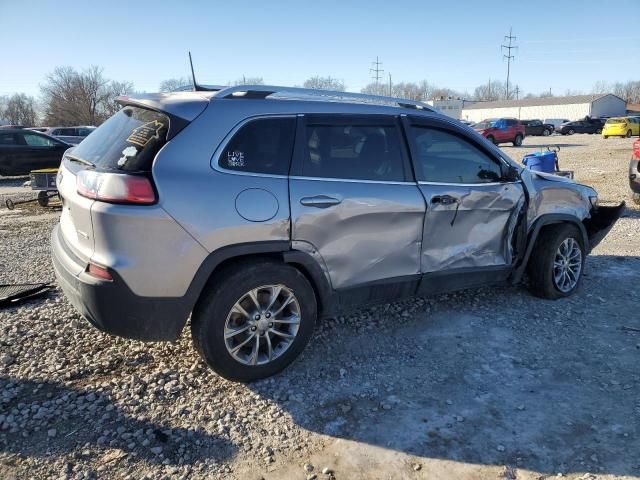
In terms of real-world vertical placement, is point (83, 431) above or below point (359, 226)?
below

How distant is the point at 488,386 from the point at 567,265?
2101 mm

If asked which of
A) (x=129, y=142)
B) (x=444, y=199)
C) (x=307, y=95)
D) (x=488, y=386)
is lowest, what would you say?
(x=488, y=386)

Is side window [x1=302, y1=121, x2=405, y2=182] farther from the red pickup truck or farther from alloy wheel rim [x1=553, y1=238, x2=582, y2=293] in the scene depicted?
the red pickup truck

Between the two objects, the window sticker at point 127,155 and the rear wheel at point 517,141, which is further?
the rear wheel at point 517,141

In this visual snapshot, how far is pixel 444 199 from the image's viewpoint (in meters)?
3.93

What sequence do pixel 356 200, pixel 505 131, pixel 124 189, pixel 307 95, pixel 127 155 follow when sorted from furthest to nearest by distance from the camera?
1. pixel 505 131
2. pixel 307 95
3. pixel 356 200
4. pixel 127 155
5. pixel 124 189

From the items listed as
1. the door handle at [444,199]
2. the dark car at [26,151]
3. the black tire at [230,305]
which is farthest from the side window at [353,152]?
the dark car at [26,151]

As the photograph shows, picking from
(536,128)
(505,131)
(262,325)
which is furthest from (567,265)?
(536,128)

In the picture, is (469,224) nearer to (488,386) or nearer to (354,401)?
(488,386)

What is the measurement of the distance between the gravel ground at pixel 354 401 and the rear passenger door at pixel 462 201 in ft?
1.88

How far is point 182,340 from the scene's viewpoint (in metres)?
3.92

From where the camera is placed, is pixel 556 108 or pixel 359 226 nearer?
pixel 359 226

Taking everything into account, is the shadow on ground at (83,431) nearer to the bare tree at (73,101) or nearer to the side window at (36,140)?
the side window at (36,140)

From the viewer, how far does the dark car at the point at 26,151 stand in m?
15.7
